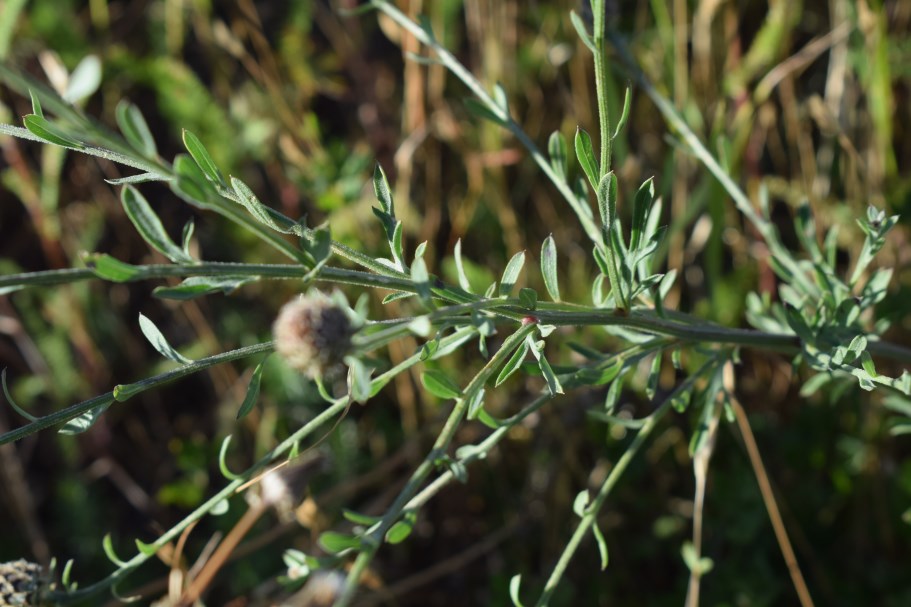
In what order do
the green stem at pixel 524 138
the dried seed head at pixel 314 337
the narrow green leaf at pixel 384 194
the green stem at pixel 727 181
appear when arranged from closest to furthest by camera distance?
the dried seed head at pixel 314 337
the narrow green leaf at pixel 384 194
the green stem at pixel 524 138
the green stem at pixel 727 181

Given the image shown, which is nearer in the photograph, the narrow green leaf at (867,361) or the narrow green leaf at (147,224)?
the narrow green leaf at (147,224)

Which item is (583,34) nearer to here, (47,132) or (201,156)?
(201,156)

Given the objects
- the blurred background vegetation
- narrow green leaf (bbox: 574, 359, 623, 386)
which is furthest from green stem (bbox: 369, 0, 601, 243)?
the blurred background vegetation

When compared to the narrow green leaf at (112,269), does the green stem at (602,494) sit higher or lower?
lower

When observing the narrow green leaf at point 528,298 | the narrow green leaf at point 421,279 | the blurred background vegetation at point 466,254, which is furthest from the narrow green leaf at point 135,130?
the blurred background vegetation at point 466,254

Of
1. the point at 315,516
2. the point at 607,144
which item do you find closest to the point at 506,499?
the point at 315,516

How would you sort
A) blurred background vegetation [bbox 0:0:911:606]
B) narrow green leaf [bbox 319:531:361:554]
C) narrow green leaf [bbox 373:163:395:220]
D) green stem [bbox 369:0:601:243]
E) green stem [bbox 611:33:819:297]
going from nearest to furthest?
narrow green leaf [bbox 319:531:361:554] < narrow green leaf [bbox 373:163:395:220] < green stem [bbox 369:0:601:243] < green stem [bbox 611:33:819:297] < blurred background vegetation [bbox 0:0:911:606]

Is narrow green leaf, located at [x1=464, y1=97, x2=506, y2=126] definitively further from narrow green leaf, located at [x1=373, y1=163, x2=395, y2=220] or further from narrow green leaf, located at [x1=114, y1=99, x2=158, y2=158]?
narrow green leaf, located at [x1=114, y1=99, x2=158, y2=158]

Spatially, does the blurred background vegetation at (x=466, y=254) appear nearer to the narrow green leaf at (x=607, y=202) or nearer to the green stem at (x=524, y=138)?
the green stem at (x=524, y=138)
